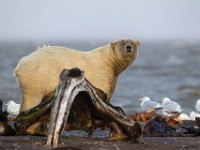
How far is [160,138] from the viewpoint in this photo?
1202 cm

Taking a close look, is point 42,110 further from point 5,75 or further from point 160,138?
point 5,75

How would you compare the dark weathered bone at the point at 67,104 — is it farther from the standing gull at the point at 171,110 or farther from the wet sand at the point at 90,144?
the standing gull at the point at 171,110

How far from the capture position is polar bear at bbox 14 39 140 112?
1180 centimetres

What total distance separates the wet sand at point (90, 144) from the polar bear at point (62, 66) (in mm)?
875

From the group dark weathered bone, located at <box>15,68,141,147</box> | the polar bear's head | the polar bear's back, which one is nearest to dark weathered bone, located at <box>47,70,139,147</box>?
dark weathered bone, located at <box>15,68,141,147</box>

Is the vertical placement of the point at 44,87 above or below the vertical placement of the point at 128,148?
above

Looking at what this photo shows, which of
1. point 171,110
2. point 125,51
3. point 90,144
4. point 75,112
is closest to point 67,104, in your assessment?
point 75,112

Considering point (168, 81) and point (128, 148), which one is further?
point (168, 81)

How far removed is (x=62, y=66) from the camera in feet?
39.5

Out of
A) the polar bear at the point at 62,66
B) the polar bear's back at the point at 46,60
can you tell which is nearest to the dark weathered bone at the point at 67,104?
the polar bear at the point at 62,66

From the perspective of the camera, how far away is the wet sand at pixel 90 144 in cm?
1037

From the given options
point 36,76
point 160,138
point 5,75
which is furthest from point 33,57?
point 5,75

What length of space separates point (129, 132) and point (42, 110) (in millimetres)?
1084

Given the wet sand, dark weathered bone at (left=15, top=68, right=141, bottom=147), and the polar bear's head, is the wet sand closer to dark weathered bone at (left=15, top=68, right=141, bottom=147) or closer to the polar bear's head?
dark weathered bone at (left=15, top=68, right=141, bottom=147)
